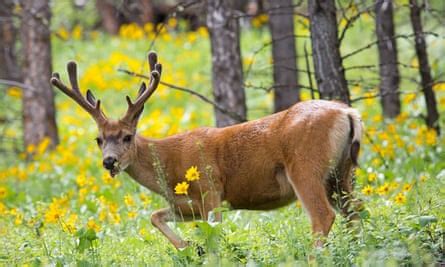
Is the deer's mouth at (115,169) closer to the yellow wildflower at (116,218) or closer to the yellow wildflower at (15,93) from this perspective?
the yellow wildflower at (116,218)

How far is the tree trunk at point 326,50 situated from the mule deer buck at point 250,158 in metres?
1.43

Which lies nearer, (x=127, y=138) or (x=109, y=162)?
(x=109, y=162)

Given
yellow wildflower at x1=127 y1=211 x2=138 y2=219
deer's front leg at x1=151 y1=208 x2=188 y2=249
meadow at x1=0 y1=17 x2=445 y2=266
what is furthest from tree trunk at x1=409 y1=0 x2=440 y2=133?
deer's front leg at x1=151 y1=208 x2=188 y2=249

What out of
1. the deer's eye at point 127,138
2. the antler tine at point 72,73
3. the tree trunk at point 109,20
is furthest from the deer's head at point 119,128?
the tree trunk at point 109,20

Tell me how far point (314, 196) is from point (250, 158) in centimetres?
82

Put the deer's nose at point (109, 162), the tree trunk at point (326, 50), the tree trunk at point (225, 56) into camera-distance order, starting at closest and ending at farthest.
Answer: the deer's nose at point (109, 162) < the tree trunk at point (326, 50) < the tree trunk at point (225, 56)

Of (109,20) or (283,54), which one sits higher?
(109,20)

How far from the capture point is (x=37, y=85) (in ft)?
49.1

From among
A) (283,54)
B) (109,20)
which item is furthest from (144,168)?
(109,20)

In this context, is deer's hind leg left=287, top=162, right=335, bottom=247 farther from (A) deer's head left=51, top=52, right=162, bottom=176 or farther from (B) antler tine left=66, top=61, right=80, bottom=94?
(B) antler tine left=66, top=61, right=80, bottom=94

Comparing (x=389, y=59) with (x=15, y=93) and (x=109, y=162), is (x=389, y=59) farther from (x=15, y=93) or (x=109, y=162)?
(x=15, y=93)

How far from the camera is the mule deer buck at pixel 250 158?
7.17 metres

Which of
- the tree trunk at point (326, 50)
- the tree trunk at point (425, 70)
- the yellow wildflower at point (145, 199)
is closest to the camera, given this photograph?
the yellow wildflower at point (145, 199)

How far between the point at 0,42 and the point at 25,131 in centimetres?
426
